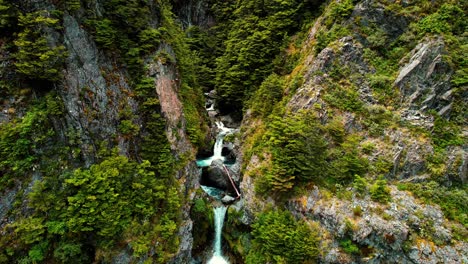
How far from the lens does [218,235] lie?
15.6m

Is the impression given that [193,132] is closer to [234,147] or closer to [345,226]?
[234,147]

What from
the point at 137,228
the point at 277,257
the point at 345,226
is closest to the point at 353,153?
the point at 345,226

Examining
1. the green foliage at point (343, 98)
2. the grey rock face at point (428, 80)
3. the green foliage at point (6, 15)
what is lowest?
the green foliage at point (343, 98)

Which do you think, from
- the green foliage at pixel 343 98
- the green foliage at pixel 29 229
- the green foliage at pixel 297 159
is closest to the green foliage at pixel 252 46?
the green foliage at pixel 343 98

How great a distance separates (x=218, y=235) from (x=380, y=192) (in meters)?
9.60

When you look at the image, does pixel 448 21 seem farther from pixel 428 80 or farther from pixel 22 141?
pixel 22 141

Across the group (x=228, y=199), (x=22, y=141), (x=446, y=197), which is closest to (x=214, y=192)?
(x=228, y=199)

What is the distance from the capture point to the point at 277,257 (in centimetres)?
1205

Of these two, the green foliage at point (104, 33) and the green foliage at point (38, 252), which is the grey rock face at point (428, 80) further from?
the green foliage at point (38, 252)

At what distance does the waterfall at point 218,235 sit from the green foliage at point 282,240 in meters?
2.58

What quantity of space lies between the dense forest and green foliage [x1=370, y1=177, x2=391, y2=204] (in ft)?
0.21

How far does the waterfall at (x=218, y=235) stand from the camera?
14.9 metres

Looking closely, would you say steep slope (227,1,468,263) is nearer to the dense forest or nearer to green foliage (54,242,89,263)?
the dense forest

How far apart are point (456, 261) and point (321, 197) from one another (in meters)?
5.63
